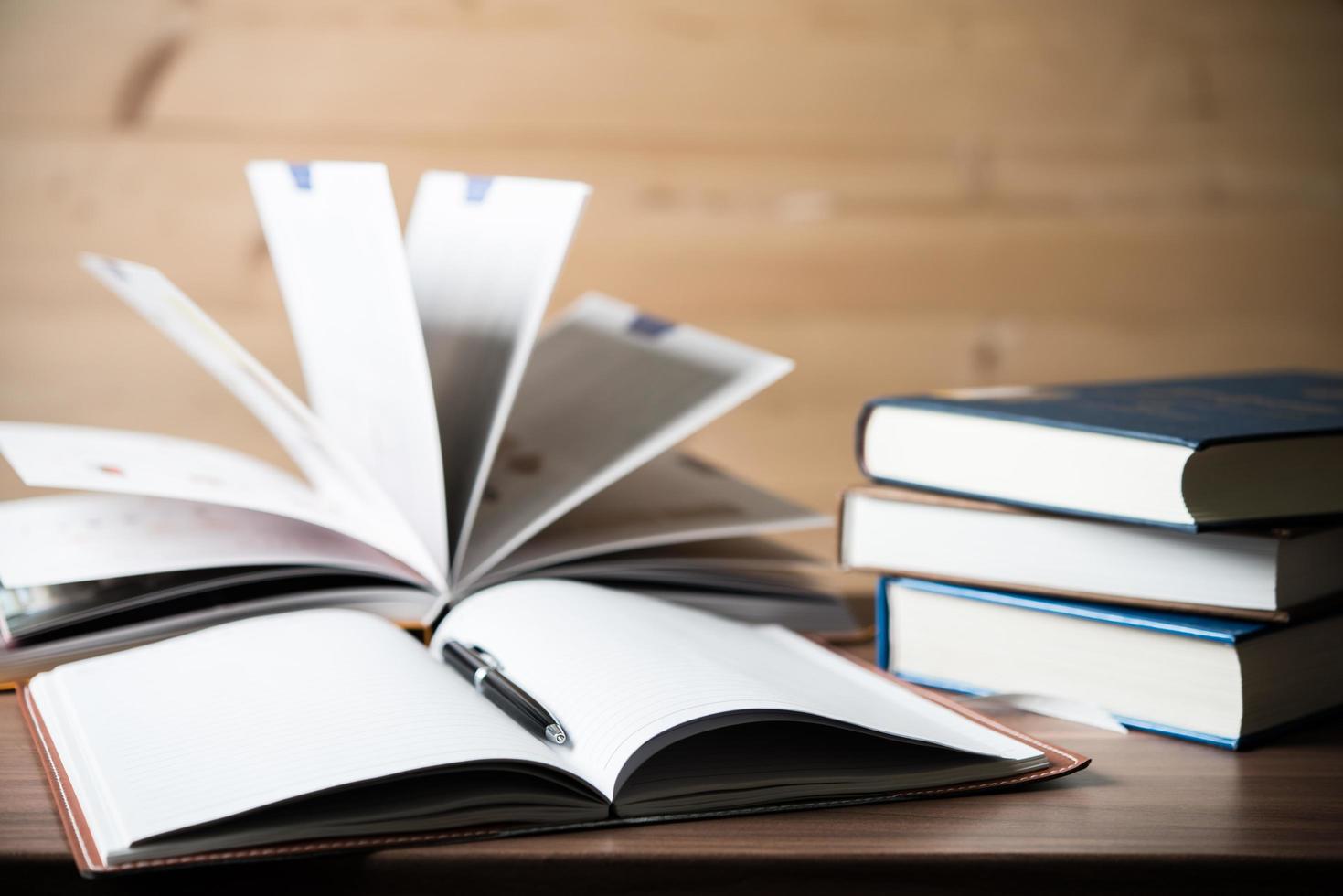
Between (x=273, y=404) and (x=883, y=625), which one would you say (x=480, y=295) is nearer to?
(x=273, y=404)

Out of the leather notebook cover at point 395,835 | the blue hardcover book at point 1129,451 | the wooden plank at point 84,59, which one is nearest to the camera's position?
the leather notebook cover at point 395,835

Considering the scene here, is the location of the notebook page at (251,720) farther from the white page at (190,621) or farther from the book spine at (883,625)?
the book spine at (883,625)

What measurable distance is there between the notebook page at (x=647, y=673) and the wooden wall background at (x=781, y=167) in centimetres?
51

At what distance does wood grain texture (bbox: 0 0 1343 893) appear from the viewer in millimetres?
1089

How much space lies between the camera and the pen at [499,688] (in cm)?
46

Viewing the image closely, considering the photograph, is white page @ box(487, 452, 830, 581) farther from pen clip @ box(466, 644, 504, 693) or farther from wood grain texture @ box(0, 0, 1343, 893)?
wood grain texture @ box(0, 0, 1343, 893)

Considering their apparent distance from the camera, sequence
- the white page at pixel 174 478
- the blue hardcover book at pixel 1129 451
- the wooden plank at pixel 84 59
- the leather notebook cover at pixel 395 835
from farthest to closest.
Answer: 1. the wooden plank at pixel 84 59
2. the white page at pixel 174 478
3. the blue hardcover book at pixel 1129 451
4. the leather notebook cover at pixel 395 835

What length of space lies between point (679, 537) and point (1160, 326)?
0.69 m

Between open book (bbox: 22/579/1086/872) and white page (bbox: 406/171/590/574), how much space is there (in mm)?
141

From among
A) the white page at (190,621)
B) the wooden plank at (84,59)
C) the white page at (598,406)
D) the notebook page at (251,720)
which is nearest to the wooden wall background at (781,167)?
the wooden plank at (84,59)

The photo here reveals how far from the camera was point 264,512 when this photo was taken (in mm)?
725

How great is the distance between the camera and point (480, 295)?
2.31 ft

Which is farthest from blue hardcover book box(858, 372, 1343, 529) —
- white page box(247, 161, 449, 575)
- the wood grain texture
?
the wood grain texture

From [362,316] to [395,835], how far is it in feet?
1.11
